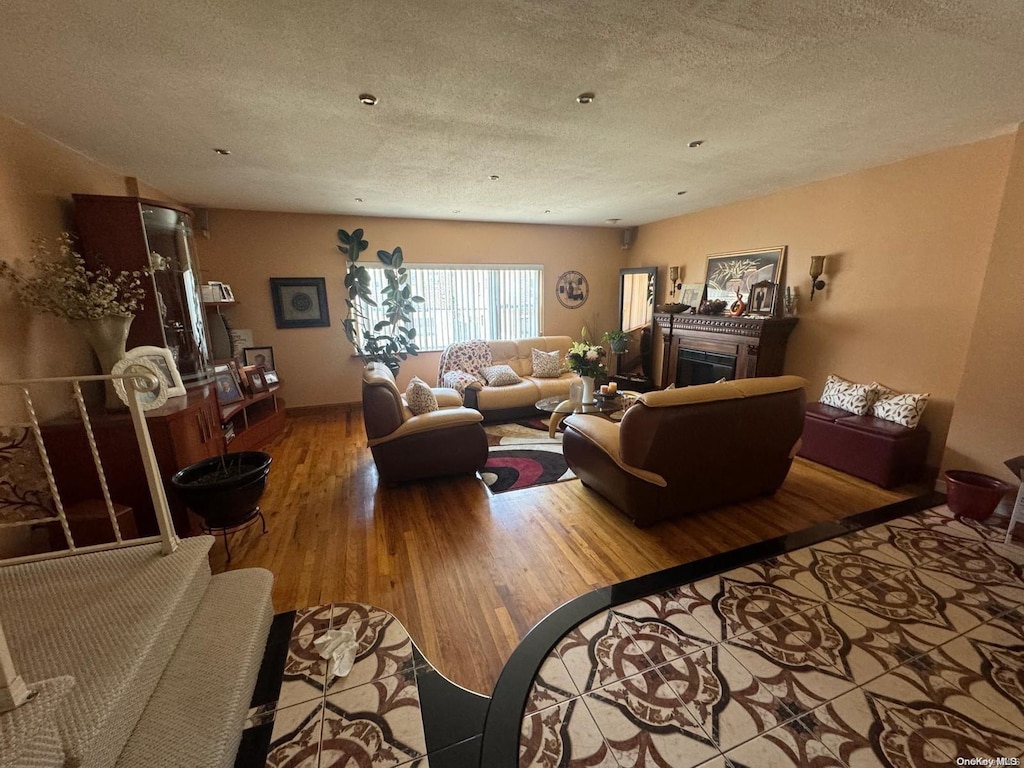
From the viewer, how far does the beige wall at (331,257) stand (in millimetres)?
4664

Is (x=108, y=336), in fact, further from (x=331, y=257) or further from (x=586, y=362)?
(x=586, y=362)

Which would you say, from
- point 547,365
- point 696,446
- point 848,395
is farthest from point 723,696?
point 547,365

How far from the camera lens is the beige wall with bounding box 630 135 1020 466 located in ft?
9.13

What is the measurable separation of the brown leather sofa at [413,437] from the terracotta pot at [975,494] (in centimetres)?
321

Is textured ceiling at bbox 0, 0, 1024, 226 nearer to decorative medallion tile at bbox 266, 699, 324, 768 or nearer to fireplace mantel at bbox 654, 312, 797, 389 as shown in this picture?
fireplace mantel at bbox 654, 312, 797, 389

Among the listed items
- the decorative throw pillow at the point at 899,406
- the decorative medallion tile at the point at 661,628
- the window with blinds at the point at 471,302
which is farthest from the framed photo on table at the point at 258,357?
the decorative throw pillow at the point at 899,406

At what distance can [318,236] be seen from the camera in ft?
16.1

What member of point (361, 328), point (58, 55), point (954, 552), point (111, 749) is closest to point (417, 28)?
point (58, 55)

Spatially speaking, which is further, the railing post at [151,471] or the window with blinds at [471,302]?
the window with blinds at [471,302]

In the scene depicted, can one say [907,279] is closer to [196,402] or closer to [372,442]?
[372,442]

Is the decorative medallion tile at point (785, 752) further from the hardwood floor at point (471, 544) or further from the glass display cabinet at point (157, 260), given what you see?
the glass display cabinet at point (157, 260)

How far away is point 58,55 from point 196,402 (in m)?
1.73

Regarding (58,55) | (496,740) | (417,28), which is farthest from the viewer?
(58,55)

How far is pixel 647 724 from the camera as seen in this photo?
1406mm
